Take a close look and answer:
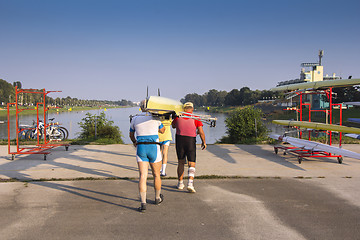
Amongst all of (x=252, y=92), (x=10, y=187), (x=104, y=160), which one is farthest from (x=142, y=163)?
(x=252, y=92)

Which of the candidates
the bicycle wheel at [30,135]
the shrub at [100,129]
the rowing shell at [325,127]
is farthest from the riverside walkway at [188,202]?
the shrub at [100,129]

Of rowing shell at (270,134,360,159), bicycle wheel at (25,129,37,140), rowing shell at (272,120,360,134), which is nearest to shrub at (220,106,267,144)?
Answer: rowing shell at (272,120,360,134)

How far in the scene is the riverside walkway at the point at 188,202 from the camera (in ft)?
13.0

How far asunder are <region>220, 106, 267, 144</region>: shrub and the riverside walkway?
648cm

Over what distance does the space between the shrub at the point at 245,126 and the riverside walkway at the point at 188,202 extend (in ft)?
21.3

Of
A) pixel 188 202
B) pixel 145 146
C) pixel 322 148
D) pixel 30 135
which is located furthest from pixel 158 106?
pixel 30 135

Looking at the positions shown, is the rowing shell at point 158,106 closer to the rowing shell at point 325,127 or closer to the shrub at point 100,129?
the rowing shell at point 325,127

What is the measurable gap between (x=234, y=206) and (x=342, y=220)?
1754mm

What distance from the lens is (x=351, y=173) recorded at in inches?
295

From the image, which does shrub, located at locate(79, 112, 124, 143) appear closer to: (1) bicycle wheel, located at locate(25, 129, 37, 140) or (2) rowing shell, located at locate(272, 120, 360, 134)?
(1) bicycle wheel, located at locate(25, 129, 37, 140)

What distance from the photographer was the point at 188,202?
203 inches

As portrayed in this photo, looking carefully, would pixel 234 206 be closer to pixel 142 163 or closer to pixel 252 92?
pixel 142 163

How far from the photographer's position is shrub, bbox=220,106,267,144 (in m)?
15.2

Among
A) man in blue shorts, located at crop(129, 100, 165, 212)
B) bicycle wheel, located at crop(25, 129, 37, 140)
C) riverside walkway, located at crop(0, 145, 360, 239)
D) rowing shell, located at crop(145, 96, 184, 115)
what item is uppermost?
rowing shell, located at crop(145, 96, 184, 115)
